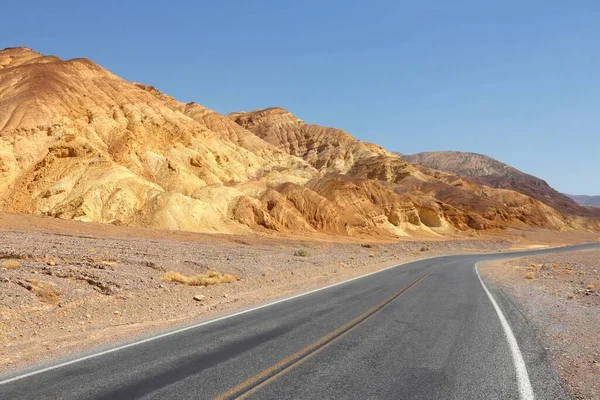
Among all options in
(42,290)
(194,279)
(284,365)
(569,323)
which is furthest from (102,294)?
(569,323)

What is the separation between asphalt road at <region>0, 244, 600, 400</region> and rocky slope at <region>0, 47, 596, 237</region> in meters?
43.1

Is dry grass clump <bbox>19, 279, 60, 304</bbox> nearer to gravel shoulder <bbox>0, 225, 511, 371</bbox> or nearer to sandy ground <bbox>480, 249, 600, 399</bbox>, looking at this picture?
gravel shoulder <bbox>0, 225, 511, 371</bbox>

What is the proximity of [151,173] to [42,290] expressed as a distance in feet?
167

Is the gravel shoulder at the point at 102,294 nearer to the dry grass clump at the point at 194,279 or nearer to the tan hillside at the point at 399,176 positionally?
the dry grass clump at the point at 194,279

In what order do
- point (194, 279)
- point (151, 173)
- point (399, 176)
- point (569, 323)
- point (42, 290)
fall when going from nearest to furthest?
point (569, 323), point (42, 290), point (194, 279), point (151, 173), point (399, 176)

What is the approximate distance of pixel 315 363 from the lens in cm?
728

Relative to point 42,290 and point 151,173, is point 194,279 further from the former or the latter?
point 151,173

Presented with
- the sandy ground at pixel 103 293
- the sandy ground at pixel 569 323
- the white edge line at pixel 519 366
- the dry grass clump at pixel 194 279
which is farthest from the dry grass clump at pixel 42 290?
the sandy ground at pixel 569 323

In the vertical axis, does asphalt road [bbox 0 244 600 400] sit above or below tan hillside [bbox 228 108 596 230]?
below

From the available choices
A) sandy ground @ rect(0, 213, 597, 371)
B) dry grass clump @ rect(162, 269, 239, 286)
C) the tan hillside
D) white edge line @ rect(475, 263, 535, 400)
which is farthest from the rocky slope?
white edge line @ rect(475, 263, 535, 400)

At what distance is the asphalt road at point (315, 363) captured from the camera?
604 centimetres

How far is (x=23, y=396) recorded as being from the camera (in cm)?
587

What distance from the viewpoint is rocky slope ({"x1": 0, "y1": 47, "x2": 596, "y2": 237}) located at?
52062mm

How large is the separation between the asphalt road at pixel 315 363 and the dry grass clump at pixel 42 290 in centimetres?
531
